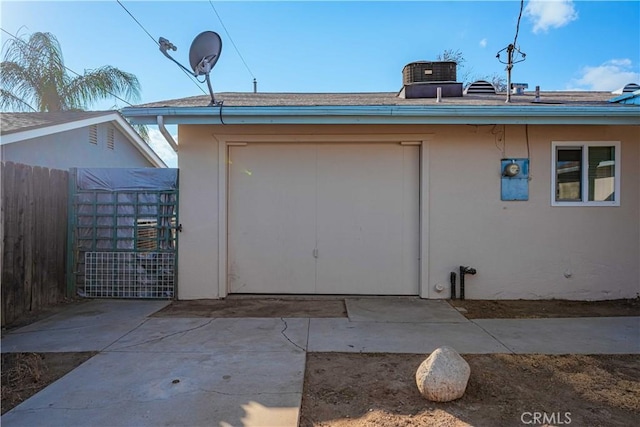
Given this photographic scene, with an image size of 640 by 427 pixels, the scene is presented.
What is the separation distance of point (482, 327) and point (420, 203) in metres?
2.15

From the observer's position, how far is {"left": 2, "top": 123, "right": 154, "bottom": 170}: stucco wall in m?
7.96

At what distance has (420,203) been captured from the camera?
5879 millimetres

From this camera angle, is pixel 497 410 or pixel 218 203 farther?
pixel 218 203

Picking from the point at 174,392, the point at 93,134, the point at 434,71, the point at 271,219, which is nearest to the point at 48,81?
the point at 93,134

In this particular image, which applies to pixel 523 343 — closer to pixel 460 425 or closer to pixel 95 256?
pixel 460 425

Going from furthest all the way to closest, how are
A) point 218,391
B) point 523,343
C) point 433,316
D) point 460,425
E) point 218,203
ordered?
point 218,203 < point 433,316 < point 523,343 < point 218,391 < point 460,425

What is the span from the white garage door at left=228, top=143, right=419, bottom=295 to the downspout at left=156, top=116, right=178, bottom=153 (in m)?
0.91

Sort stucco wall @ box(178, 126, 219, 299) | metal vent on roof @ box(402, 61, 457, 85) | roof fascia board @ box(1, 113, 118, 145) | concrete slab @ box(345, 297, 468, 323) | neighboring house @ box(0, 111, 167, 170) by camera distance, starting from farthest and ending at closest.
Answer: neighboring house @ box(0, 111, 167, 170), metal vent on roof @ box(402, 61, 457, 85), roof fascia board @ box(1, 113, 118, 145), stucco wall @ box(178, 126, 219, 299), concrete slab @ box(345, 297, 468, 323)

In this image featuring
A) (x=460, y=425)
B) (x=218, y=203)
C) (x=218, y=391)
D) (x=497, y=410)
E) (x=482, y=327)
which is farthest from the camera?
(x=218, y=203)

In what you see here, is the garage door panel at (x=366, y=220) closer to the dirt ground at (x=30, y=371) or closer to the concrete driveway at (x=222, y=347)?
the concrete driveway at (x=222, y=347)

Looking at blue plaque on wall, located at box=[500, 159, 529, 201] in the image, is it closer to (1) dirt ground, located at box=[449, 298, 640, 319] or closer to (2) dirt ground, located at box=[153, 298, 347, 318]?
(1) dirt ground, located at box=[449, 298, 640, 319]

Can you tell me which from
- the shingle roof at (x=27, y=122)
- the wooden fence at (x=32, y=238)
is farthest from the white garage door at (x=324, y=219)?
the shingle roof at (x=27, y=122)

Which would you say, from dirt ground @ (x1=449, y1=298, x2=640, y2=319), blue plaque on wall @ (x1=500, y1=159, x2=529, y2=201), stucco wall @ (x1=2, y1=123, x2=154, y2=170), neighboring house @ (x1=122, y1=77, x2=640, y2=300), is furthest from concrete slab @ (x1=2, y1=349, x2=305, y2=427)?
stucco wall @ (x1=2, y1=123, x2=154, y2=170)

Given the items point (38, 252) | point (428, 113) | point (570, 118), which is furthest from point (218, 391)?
point (570, 118)
